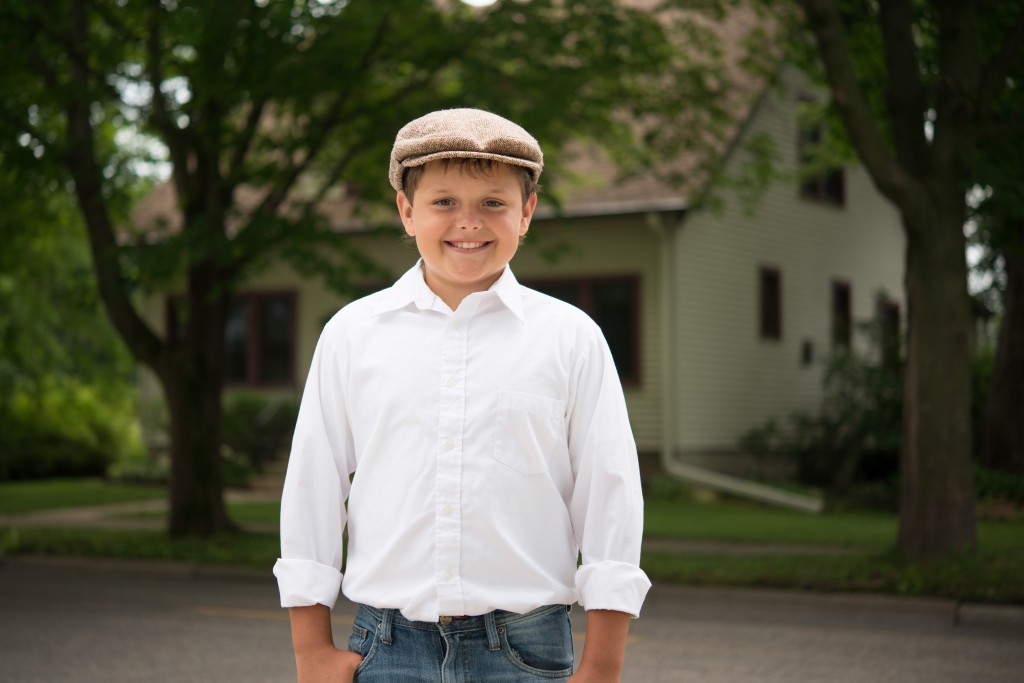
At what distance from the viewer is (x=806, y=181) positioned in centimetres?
2398

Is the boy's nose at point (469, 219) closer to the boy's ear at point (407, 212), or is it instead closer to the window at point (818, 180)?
Result: the boy's ear at point (407, 212)

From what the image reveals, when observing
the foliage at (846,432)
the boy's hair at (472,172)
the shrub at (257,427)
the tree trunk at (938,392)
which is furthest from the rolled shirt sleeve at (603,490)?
the shrub at (257,427)

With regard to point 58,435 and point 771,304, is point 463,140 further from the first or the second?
point 58,435

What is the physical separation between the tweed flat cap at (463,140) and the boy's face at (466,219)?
0.14 ft

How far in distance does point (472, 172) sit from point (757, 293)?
71.1 feet

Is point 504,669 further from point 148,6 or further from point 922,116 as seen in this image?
point 148,6

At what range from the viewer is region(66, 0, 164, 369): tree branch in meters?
13.4

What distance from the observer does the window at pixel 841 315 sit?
25.2 meters

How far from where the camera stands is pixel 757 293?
2380 cm

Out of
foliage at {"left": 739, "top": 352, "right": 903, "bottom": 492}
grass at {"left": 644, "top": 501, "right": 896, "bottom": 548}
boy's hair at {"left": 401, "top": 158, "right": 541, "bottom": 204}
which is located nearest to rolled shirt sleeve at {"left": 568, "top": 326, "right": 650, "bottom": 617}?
boy's hair at {"left": 401, "top": 158, "right": 541, "bottom": 204}

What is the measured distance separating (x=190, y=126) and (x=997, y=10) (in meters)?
8.08

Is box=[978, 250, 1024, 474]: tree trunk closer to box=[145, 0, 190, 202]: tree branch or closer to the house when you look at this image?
the house

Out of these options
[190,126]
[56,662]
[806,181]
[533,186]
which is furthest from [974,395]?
[533,186]

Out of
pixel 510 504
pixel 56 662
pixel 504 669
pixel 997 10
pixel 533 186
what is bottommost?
pixel 56 662
